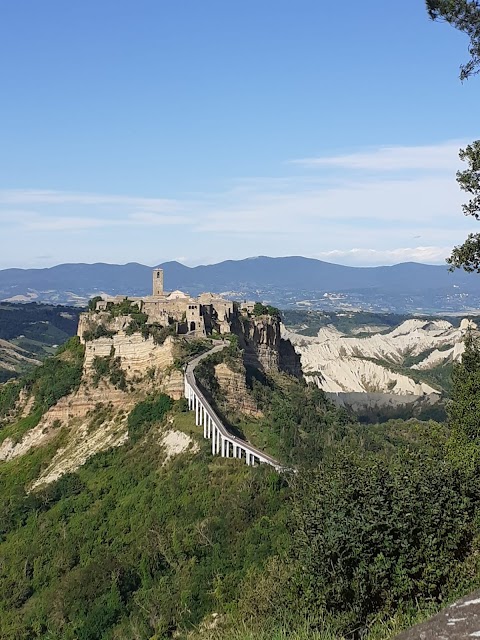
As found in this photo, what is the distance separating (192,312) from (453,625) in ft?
134

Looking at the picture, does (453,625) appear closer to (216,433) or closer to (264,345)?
(216,433)

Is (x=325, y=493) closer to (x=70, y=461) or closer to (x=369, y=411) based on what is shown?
(x=70, y=461)

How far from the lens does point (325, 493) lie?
56.9 feet

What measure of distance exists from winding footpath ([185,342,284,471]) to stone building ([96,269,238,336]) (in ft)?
24.5

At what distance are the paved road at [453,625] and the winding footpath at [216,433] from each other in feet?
67.6

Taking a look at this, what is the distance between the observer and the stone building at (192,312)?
1891 inches

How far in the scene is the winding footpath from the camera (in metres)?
31.3

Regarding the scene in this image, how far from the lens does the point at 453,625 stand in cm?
832

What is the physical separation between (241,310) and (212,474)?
85.1ft

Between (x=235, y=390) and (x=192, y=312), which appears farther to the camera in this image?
(x=192, y=312)

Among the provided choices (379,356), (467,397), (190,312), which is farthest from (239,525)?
(379,356)

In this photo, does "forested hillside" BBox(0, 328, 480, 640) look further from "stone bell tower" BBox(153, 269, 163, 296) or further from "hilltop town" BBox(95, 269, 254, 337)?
"stone bell tower" BBox(153, 269, 163, 296)

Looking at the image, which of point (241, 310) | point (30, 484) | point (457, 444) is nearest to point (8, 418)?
point (30, 484)

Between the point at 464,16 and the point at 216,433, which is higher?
the point at 464,16
